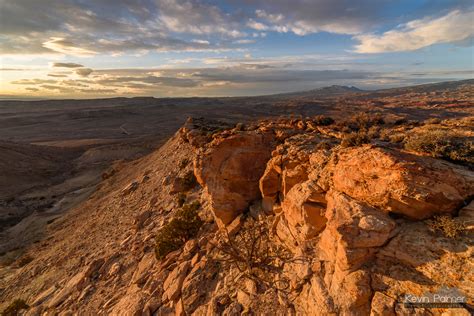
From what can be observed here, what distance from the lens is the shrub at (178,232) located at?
1105cm

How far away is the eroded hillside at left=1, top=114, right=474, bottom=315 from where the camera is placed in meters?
5.53

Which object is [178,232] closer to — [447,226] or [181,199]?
[181,199]

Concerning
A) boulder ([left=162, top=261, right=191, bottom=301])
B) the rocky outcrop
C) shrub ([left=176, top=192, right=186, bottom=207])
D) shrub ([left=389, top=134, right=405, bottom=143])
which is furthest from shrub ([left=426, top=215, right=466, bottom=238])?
shrub ([left=176, top=192, right=186, bottom=207])

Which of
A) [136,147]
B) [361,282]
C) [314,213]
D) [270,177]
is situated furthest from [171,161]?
[136,147]

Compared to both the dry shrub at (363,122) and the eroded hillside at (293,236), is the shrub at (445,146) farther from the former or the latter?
the dry shrub at (363,122)

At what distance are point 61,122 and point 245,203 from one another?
133684 mm

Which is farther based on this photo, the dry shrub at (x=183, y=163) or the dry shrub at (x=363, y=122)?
the dry shrub at (x=183, y=163)

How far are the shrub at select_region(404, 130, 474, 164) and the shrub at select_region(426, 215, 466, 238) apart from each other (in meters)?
1.83

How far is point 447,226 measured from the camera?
206 inches

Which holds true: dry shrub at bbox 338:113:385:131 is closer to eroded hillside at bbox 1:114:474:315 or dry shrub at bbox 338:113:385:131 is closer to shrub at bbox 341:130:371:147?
eroded hillside at bbox 1:114:474:315

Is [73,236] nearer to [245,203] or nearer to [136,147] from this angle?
[245,203]

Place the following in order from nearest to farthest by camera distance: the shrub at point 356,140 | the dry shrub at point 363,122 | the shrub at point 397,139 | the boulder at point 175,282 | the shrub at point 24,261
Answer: the shrub at point 397,139 < the shrub at point 356,140 < the boulder at point 175,282 < the dry shrub at point 363,122 < the shrub at point 24,261

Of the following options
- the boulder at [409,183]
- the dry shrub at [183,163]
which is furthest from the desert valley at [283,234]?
the dry shrub at [183,163]

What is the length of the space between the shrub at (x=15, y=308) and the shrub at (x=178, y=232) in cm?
675
